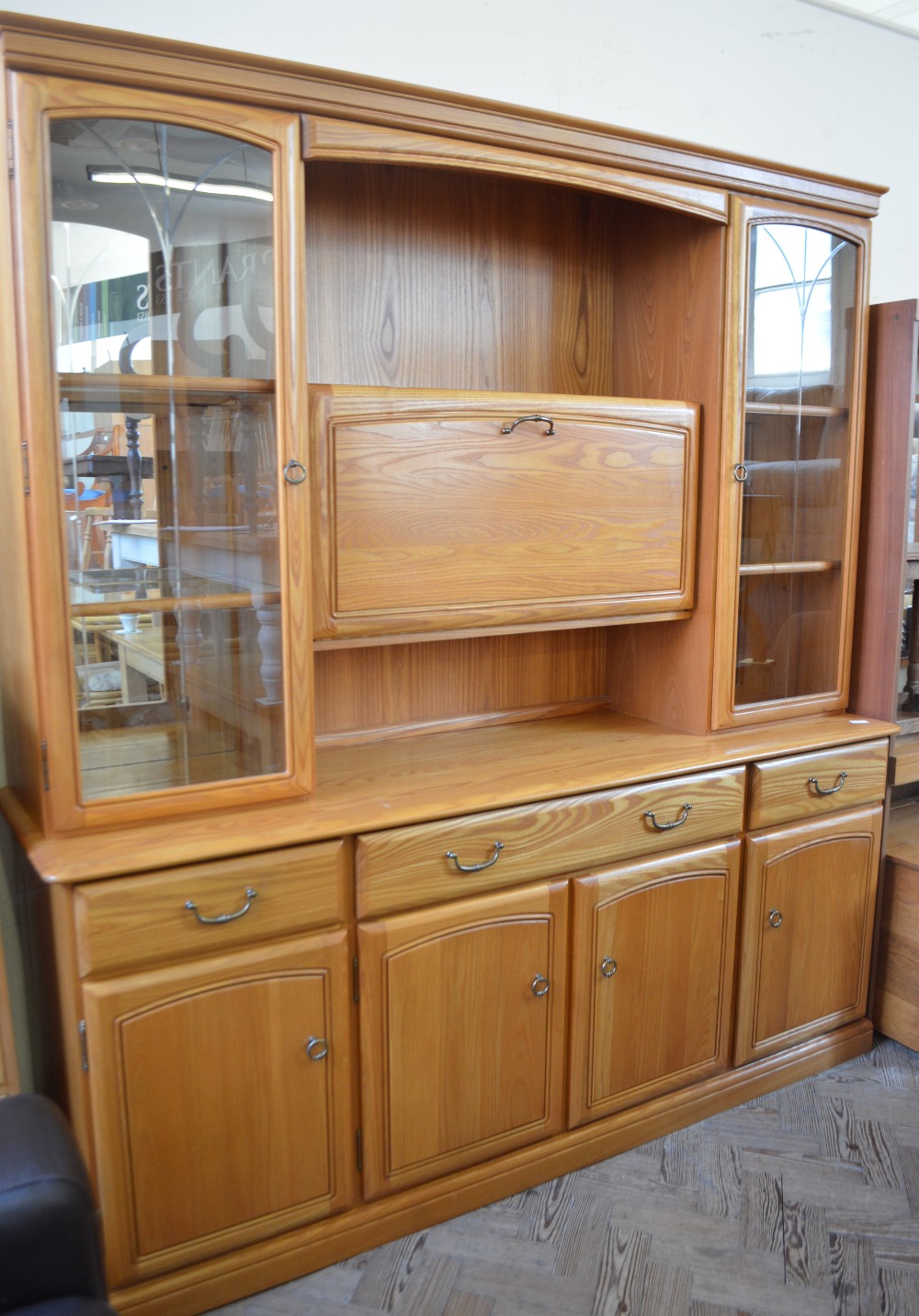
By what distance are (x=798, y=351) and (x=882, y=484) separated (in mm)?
380

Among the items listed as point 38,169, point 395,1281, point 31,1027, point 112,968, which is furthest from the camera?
point 31,1027

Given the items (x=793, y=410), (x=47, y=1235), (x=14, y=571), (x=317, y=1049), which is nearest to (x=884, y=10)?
(x=793, y=410)

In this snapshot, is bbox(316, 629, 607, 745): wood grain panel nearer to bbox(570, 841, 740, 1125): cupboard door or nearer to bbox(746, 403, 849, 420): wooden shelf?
bbox(570, 841, 740, 1125): cupboard door

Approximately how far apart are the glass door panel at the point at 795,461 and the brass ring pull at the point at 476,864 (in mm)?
753

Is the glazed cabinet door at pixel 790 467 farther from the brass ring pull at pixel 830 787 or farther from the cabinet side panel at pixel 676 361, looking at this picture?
the brass ring pull at pixel 830 787

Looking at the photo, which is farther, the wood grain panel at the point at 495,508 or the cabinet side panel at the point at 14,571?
the wood grain panel at the point at 495,508

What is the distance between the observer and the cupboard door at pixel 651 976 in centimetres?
197

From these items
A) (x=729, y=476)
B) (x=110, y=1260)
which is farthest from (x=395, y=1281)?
(x=729, y=476)

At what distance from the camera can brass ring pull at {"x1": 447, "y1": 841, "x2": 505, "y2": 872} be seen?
1779mm

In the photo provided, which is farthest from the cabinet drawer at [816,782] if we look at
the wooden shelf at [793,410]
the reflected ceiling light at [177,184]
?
the reflected ceiling light at [177,184]

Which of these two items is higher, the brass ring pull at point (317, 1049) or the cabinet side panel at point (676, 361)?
the cabinet side panel at point (676, 361)

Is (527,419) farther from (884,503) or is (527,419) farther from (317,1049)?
(317,1049)

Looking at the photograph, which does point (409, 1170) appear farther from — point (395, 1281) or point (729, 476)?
point (729, 476)

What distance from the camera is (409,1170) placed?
6.00 ft
